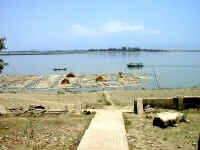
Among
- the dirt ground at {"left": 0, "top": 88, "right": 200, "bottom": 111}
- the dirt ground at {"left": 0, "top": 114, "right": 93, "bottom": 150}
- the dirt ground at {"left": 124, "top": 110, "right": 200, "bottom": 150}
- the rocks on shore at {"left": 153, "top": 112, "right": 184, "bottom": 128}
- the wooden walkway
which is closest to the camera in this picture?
the wooden walkway

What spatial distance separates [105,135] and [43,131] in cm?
247

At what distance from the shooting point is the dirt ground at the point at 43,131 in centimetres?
1127

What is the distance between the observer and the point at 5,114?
1686 centimetres

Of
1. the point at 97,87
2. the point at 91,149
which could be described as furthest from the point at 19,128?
the point at 97,87

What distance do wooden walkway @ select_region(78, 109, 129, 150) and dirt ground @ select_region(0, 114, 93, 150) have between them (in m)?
0.32

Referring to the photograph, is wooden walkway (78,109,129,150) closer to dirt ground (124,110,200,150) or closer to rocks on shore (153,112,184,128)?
dirt ground (124,110,200,150)

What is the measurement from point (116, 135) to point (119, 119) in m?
2.97

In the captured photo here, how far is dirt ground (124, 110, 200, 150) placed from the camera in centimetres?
1093

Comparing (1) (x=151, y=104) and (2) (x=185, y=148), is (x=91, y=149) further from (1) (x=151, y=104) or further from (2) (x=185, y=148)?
(1) (x=151, y=104)

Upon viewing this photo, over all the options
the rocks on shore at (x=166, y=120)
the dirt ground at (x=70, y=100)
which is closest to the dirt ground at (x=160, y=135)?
the rocks on shore at (x=166, y=120)

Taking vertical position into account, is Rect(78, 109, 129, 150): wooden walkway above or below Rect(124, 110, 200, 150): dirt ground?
above

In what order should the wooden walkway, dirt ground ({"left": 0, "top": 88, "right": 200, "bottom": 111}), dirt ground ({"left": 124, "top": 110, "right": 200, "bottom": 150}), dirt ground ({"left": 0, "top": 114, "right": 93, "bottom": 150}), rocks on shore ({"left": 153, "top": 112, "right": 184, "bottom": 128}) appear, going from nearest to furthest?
the wooden walkway → dirt ground ({"left": 124, "top": 110, "right": 200, "bottom": 150}) → dirt ground ({"left": 0, "top": 114, "right": 93, "bottom": 150}) → rocks on shore ({"left": 153, "top": 112, "right": 184, "bottom": 128}) → dirt ground ({"left": 0, "top": 88, "right": 200, "bottom": 111})

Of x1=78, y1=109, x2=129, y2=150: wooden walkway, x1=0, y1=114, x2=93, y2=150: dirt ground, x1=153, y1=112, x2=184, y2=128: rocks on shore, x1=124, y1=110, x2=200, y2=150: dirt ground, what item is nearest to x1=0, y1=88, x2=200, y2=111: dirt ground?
x1=0, y1=114, x2=93, y2=150: dirt ground

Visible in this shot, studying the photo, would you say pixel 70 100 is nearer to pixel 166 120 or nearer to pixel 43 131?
pixel 43 131
